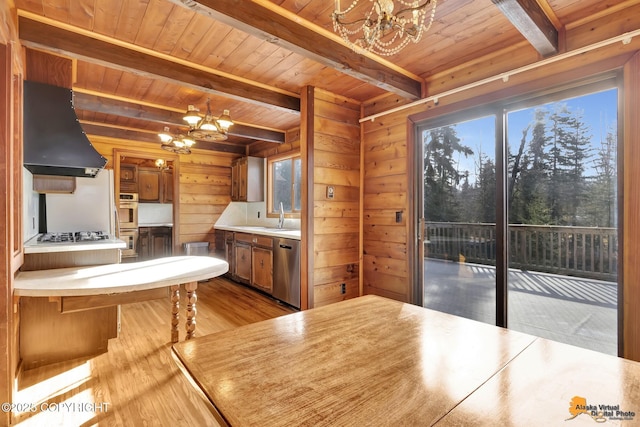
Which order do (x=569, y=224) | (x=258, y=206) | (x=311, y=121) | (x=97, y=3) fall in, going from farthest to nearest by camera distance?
1. (x=258, y=206)
2. (x=311, y=121)
3. (x=569, y=224)
4. (x=97, y=3)

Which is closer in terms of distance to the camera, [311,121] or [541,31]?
[541,31]

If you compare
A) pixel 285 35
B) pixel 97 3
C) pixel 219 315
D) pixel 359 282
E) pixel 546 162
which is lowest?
pixel 219 315

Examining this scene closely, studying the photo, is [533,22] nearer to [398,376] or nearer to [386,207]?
[386,207]

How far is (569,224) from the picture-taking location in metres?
2.32

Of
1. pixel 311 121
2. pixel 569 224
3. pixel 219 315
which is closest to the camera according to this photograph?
pixel 569 224

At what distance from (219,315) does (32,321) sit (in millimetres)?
1624

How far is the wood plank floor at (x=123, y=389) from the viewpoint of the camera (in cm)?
184

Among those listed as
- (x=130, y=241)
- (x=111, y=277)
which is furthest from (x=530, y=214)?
(x=130, y=241)

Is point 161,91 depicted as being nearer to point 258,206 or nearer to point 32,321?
point 32,321

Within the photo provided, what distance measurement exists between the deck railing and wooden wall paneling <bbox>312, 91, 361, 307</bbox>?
94cm

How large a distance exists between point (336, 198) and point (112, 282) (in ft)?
7.21

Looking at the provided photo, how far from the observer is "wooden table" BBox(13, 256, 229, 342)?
73.1 inches

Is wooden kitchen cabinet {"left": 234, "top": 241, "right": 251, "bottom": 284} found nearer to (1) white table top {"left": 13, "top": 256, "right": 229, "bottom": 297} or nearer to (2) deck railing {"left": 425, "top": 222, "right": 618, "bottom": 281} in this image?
(1) white table top {"left": 13, "top": 256, "right": 229, "bottom": 297}

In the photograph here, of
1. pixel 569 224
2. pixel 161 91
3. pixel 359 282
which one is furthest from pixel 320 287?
pixel 161 91
